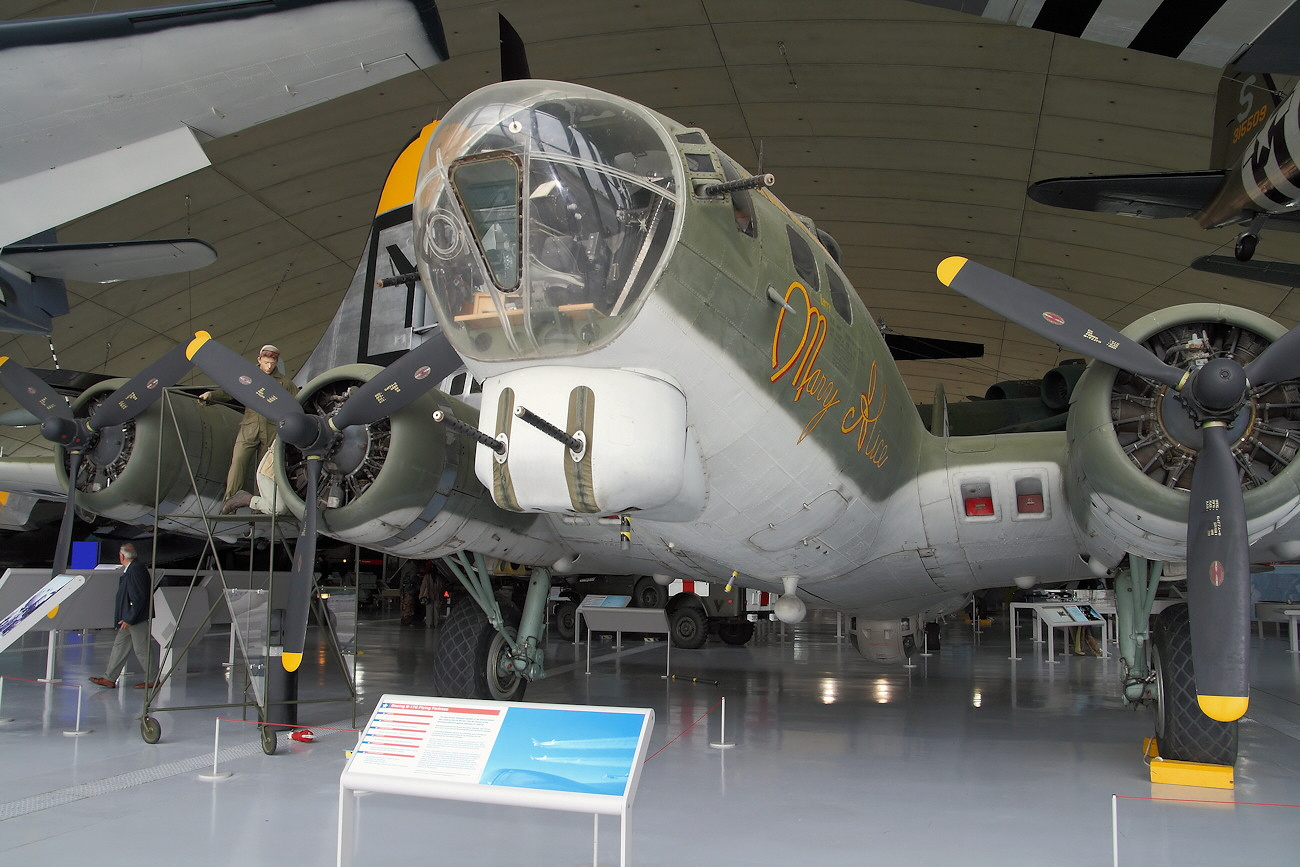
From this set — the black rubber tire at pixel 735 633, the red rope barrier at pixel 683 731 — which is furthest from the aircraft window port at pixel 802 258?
the black rubber tire at pixel 735 633

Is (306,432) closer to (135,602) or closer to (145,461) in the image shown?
(145,461)

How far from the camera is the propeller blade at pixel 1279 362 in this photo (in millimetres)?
4938

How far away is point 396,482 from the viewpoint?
19.9 ft

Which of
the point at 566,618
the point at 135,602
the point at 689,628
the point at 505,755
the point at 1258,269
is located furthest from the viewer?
the point at 566,618

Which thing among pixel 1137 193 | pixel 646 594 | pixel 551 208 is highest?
pixel 1137 193

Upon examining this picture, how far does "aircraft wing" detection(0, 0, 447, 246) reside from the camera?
851 cm

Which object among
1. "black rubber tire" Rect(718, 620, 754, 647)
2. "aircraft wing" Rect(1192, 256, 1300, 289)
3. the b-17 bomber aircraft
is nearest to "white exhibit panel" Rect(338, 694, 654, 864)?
the b-17 bomber aircraft

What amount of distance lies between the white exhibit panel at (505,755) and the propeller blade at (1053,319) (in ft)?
11.0

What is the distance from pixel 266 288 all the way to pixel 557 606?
11.1 meters

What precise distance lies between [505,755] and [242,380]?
404 centimetres

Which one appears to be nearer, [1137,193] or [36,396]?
[36,396]

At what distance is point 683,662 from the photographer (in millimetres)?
13414

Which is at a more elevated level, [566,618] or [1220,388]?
[1220,388]

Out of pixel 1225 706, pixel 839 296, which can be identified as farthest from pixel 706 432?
pixel 1225 706
